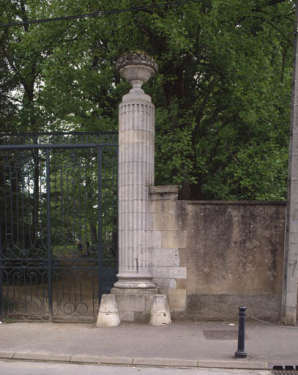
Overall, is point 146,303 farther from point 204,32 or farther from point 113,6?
point 113,6

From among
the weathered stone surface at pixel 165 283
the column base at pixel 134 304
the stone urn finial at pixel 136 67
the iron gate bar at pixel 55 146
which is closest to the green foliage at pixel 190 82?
the stone urn finial at pixel 136 67

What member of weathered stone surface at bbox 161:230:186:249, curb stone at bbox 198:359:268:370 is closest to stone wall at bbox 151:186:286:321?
weathered stone surface at bbox 161:230:186:249

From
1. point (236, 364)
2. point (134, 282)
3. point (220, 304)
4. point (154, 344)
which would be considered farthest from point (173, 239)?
point (236, 364)

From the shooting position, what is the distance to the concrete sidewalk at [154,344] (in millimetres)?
5535

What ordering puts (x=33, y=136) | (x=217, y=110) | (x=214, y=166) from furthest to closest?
(x=214, y=166) < (x=217, y=110) < (x=33, y=136)

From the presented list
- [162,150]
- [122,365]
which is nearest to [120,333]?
[122,365]

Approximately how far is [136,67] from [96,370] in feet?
19.0

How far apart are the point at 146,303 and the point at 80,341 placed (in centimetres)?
158

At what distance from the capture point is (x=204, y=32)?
10531 millimetres

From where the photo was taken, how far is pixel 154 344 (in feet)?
Answer: 20.3

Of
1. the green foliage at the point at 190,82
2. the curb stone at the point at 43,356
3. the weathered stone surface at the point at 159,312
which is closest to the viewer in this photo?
the curb stone at the point at 43,356

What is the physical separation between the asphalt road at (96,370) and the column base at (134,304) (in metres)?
2.01

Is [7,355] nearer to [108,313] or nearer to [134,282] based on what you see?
[108,313]

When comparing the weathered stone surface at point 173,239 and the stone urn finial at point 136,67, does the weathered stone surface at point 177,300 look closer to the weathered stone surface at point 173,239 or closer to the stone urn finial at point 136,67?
the weathered stone surface at point 173,239
